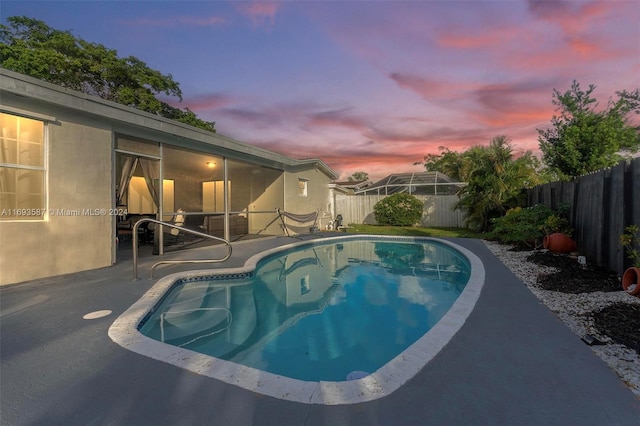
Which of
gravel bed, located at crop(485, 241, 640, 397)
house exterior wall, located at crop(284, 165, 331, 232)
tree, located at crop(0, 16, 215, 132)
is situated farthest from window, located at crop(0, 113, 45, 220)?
tree, located at crop(0, 16, 215, 132)

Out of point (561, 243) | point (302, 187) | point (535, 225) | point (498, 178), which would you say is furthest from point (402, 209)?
point (561, 243)

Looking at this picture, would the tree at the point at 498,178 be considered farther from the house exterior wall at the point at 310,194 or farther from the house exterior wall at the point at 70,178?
the house exterior wall at the point at 70,178

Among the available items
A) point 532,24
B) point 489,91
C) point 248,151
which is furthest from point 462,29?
point 248,151

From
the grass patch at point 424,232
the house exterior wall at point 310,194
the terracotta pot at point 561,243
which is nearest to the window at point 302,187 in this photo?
the house exterior wall at point 310,194

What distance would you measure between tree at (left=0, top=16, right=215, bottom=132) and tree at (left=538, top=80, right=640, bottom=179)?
22.8 metres

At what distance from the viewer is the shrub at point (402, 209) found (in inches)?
627

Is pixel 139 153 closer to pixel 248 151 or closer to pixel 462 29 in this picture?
pixel 248 151

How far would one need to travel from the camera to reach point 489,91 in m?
10.7

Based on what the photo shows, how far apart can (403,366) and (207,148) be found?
25.9 ft

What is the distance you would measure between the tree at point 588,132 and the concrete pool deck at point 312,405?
40.1ft

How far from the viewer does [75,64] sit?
17.3 m

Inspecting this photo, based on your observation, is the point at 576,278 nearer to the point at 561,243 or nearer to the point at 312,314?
the point at 561,243

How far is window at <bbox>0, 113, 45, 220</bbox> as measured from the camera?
4.61 meters

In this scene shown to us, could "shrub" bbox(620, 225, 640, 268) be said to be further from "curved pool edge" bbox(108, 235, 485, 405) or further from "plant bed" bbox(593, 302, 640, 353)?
"curved pool edge" bbox(108, 235, 485, 405)
